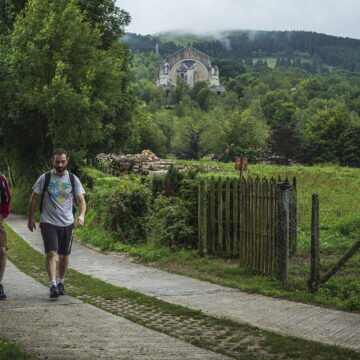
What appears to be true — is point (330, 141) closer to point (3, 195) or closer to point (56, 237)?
point (56, 237)

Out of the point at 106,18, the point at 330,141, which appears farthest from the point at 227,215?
the point at 330,141

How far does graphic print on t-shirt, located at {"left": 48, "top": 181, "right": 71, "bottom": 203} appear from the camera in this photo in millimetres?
8234

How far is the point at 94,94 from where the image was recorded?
28.8 metres

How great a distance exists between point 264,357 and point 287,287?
3.78 metres

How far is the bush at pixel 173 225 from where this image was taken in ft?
44.3

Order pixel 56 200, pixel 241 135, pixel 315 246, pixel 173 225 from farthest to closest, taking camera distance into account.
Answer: pixel 241 135 → pixel 173 225 → pixel 315 246 → pixel 56 200

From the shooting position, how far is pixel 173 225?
13586 millimetres

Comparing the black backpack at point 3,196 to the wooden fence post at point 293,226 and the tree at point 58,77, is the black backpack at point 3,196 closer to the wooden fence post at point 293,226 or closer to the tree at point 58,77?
the wooden fence post at point 293,226

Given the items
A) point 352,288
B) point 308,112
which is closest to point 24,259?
point 352,288

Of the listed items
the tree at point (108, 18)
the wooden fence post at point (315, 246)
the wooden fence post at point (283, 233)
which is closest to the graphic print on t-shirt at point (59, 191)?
the wooden fence post at point (283, 233)

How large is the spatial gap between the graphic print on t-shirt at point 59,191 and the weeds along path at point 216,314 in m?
1.55

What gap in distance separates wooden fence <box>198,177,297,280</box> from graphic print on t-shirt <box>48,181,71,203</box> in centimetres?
344

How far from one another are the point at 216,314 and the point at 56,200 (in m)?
2.78

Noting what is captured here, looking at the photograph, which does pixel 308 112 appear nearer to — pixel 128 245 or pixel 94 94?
pixel 94 94
